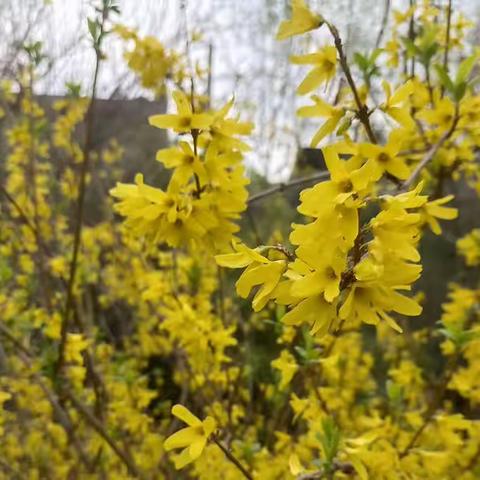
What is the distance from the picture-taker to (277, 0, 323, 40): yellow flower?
→ 4.80ft

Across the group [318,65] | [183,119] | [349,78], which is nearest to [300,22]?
[318,65]

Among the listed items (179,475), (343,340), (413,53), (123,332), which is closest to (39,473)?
(179,475)

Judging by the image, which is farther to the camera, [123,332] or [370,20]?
[123,332]

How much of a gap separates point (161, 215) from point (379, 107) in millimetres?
558

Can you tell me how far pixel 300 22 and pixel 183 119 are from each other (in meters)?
0.37

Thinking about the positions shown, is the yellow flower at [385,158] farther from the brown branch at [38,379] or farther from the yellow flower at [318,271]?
the brown branch at [38,379]

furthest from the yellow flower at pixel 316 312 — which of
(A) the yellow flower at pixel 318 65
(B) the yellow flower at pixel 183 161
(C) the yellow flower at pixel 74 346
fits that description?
(C) the yellow flower at pixel 74 346

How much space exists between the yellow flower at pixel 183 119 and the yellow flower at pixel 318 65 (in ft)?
0.95

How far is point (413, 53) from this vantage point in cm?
196

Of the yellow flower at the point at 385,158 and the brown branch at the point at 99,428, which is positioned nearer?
the yellow flower at the point at 385,158

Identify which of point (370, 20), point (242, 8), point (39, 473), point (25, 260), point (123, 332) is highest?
point (242, 8)

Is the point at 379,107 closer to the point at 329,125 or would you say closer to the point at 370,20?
the point at 329,125

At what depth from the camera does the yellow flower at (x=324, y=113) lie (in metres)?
1.45

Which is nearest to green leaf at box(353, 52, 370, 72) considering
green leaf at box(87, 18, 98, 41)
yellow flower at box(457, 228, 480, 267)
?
green leaf at box(87, 18, 98, 41)
